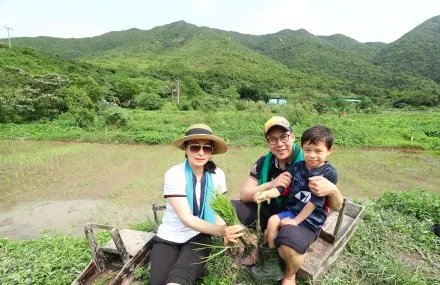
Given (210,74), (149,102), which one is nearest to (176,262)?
(149,102)

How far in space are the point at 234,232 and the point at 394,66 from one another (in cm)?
8227

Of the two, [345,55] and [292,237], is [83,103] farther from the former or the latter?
[345,55]

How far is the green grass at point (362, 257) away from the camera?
271 cm

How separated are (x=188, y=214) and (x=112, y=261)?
1485 mm

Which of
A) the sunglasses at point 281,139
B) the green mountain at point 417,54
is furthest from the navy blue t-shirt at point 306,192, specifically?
the green mountain at point 417,54

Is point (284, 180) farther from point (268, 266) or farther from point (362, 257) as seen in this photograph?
point (362, 257)

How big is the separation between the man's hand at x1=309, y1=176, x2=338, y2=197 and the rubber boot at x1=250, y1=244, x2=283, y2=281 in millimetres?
590

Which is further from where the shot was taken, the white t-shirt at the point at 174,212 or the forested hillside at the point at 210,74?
the forested hillside at the point at 210,74

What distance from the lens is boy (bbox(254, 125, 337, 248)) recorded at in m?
2.33

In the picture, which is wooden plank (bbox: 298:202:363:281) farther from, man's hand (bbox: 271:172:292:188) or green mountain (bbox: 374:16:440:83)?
green mountain (bbox: 374:16:440:83)

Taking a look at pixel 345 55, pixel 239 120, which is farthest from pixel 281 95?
pixel 345 55

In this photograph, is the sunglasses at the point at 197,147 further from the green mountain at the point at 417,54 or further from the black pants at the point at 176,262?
the green mountain at the point at 417,54

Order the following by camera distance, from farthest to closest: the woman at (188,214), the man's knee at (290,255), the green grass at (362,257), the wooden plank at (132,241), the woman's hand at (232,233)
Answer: the wooden plank at (132,241) < the green grass at (362,257) < the woman at (188,214) < the man's knee at (290,255) < the woman's hand at (232,233)

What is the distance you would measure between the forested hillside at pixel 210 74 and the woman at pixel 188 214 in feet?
48.0
